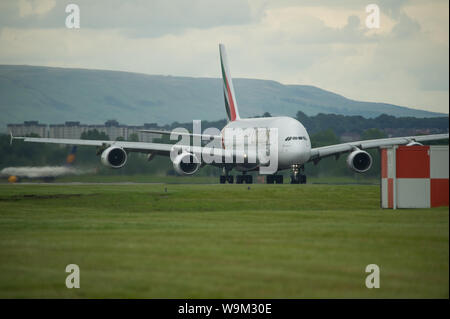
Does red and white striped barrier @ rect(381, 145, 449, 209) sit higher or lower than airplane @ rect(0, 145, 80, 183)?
lower

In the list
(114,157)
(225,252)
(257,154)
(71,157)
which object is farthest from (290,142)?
(225,252)

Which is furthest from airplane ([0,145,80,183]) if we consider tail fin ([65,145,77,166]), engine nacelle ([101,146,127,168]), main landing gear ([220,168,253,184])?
main landing gear ([220,168,253,184])

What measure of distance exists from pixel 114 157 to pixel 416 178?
27033mm

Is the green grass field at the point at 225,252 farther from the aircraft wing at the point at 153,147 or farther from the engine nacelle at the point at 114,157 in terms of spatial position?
the aircraft wing at the point at 153,147

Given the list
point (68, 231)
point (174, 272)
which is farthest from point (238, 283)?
point (68, 231)

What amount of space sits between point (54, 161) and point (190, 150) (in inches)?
392

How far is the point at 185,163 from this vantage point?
52.8 meters

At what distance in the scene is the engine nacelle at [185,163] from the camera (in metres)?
52.3

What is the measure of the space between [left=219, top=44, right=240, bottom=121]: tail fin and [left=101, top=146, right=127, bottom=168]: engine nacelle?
66.8ft

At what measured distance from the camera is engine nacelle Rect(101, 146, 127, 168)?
5241 centimetres

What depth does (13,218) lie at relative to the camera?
2861cm

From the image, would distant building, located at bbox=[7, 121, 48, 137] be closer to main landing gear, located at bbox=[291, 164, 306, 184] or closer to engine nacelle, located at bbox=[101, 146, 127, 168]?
engine nacelle, located at bbox=[101, 146, 127, 168]

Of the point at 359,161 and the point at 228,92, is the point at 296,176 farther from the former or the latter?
the point at 228,92

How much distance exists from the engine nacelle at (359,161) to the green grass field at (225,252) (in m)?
23.5
